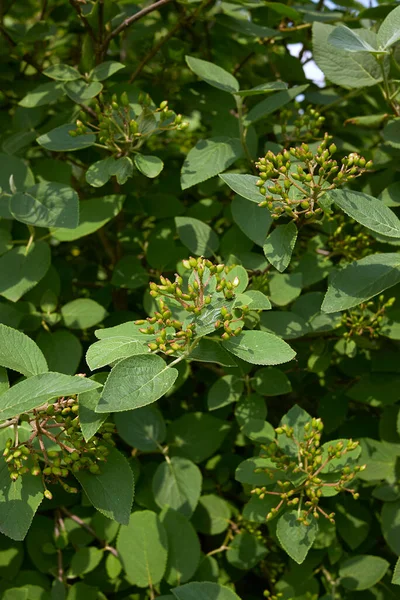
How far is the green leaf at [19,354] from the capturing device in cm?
130

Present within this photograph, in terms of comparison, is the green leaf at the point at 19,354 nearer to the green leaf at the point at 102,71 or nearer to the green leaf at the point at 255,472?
the green leaf at the point at 255,472

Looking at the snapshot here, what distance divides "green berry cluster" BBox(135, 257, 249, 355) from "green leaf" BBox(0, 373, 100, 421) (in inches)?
6.5

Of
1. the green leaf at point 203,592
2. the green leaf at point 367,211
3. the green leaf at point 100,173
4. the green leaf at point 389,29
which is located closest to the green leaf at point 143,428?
the green leaf at point 203,592

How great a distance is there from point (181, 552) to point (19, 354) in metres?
0.70

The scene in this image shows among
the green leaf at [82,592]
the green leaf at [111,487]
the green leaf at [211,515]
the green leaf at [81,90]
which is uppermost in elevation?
the green leaf at [81,90]

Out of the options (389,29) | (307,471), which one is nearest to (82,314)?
(307,471)

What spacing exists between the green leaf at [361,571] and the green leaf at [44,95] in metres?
1.54

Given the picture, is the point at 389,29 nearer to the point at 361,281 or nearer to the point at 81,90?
the point at 361,281

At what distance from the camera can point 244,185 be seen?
4.64 feet

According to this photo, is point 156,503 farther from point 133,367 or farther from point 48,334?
point 133,367

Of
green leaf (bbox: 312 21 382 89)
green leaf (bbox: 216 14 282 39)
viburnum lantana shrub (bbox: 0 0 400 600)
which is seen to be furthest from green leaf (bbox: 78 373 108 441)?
green leaf (bbox: 216 14 282 39)

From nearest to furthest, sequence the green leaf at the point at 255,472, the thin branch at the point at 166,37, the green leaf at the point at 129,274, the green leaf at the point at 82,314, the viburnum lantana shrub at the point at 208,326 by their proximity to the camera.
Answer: the viburnum lantana shrub at the point at 208,326
the green leaf at the point at 255,472
the green leaf at the point at 82,314
the green leaf at the point at 129,274
the thin branch at the point at 166,37

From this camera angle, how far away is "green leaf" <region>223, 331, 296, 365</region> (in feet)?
3.93

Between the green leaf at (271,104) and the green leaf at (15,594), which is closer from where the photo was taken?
the green leaf at (15,594)
